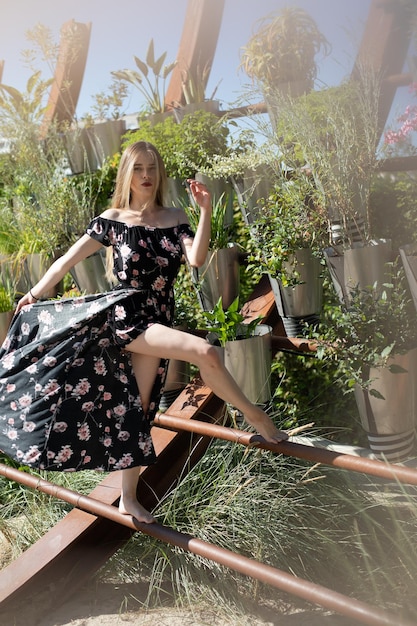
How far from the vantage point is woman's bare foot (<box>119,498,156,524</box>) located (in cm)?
235

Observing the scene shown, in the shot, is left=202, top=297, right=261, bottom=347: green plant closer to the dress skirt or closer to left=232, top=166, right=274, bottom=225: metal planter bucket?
the dress skirt

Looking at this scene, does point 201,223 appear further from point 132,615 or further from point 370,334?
point 132,615

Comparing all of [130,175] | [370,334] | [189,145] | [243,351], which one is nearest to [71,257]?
[130,175]

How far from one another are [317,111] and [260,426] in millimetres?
1589

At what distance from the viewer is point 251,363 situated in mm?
2861

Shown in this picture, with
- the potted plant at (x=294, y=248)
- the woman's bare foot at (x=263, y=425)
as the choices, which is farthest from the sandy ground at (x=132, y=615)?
the potted plant at (x=294, y=248)

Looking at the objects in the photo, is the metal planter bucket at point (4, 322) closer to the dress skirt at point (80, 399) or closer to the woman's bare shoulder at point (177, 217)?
the dress skirt at point (80, 399)

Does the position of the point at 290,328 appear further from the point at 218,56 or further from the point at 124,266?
the point at 218,56

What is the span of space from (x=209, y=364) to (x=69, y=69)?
469 centimetres

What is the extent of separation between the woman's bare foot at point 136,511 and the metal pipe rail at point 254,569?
4cm

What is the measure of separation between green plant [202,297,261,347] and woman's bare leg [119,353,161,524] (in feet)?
1.54

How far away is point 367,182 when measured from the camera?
2.91 metres

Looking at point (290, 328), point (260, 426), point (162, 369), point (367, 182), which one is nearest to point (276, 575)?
point (260, 426)

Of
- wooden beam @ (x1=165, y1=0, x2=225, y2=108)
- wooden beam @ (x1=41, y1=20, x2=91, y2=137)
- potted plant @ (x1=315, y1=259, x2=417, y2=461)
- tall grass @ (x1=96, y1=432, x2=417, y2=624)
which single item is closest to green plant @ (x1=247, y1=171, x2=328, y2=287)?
potted plant @ (x1=315, y1=259, x2=417, y2=461)
